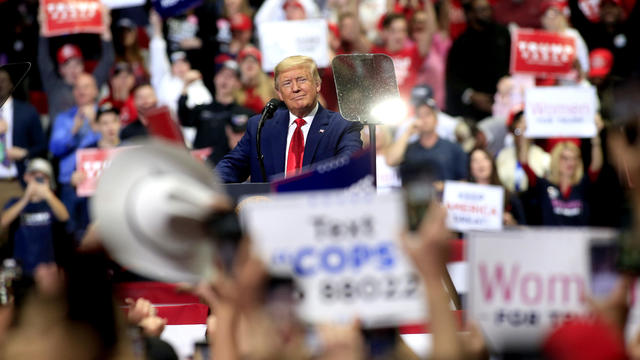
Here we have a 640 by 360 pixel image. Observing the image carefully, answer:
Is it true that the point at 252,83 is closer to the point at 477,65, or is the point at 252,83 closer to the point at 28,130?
the point at 28,130

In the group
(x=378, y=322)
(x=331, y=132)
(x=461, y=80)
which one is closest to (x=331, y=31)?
(x=461, y=80)

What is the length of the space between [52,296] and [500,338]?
1.14 meters

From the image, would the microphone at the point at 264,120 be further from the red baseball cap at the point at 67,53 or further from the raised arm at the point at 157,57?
the red baseball cap at the point at 67,53

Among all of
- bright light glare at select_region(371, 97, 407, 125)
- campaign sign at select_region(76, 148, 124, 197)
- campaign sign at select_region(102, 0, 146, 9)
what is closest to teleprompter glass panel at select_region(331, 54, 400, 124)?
bright light glare at select_region(371, 97, 407, 125)

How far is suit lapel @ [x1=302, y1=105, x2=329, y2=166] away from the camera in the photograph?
4969 millimetres

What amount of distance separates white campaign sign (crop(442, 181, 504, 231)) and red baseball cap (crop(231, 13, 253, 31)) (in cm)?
281

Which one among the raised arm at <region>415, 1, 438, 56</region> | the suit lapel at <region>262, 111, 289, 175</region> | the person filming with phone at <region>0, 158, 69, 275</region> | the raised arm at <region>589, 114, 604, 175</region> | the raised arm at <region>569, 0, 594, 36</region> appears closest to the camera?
the suit lapel at <region>262, 111, 289, 175</region>

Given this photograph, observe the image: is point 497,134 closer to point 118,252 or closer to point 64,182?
point 64,182

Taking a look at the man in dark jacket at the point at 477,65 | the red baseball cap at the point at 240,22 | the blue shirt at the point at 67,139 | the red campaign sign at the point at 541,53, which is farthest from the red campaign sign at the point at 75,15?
the red campaign sign at the point at 541,53

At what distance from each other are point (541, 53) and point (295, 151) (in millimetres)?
4771

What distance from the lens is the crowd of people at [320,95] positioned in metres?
8.01

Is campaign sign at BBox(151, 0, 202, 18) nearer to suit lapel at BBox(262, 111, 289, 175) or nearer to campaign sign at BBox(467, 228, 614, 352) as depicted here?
suit lapel at BBox(262, 111, 289, 175)

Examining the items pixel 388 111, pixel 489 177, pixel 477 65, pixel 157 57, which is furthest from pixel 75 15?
pixel 388 111

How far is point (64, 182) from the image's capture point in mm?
8367
